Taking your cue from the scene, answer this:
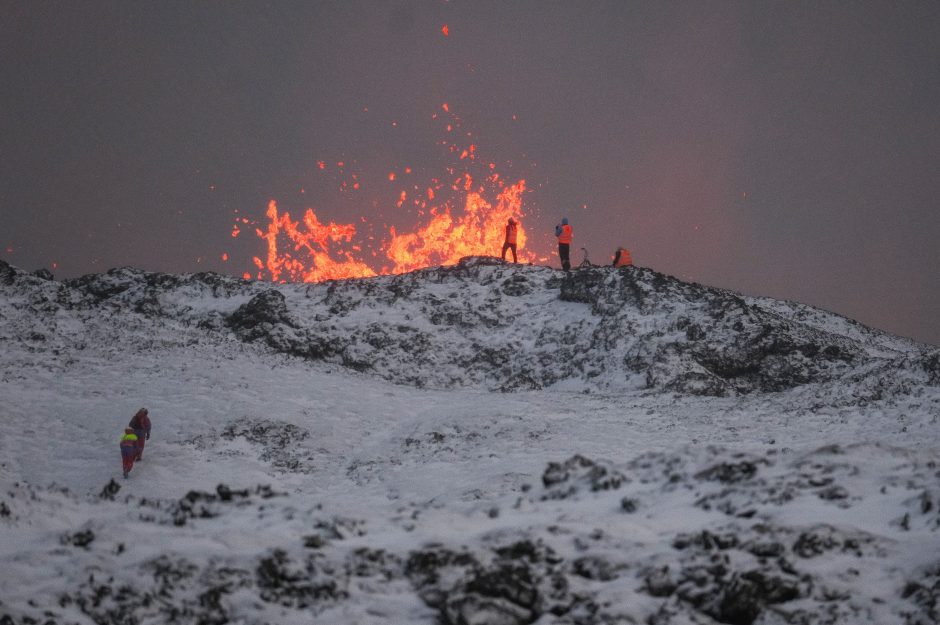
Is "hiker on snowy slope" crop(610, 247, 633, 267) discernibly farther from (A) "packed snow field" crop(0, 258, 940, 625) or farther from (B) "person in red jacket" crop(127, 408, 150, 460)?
(B) "person in red jacket" crop(127, 408, 150, 460)

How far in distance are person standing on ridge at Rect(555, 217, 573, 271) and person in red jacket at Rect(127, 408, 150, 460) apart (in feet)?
80.3

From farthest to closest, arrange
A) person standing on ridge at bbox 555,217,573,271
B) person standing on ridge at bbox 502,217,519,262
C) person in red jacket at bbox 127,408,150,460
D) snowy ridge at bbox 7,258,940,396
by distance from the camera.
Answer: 1. person standing on ridge at bbox 502,217,519,262
2. person standing on ridge at bbox 555,217,573,271
3. snowy ridge at bbox 7,258,940,396
4. person in red jacket at bbox 127,408,150,460

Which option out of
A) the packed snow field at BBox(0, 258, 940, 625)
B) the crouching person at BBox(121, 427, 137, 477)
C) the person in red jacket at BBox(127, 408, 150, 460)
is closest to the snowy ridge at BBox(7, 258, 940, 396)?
the packed snow field at BBox(0, 258, 940, 625)

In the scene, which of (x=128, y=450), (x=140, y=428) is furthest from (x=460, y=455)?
(x=140, y=428)

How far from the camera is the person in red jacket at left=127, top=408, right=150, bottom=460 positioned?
707 inches

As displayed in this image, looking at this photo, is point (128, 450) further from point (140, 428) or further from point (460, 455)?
point (460, 455)

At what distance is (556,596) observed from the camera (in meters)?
6.89

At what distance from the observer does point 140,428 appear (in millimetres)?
18344

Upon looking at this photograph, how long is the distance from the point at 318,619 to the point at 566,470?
211 inches

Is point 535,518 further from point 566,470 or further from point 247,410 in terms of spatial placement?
point 247,410

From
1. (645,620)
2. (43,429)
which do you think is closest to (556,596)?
(645,620)

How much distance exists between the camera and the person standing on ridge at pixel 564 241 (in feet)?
120

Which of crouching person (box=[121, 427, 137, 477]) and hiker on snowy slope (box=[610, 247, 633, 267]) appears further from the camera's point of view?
hiker on snowy slope (box=[610, 247, 633, 267])

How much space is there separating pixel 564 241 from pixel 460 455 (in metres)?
21.1
